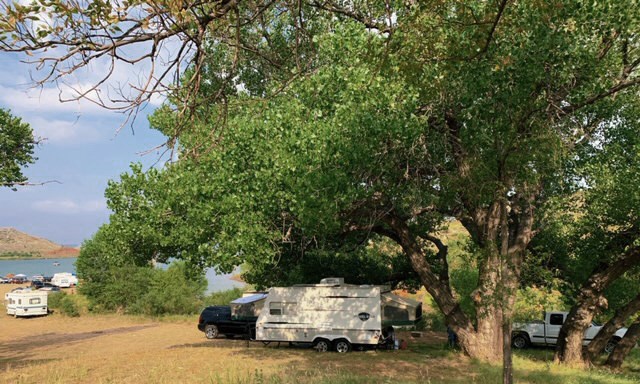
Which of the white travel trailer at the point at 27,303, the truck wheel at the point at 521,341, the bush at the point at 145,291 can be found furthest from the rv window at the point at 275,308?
the white travel trailer at the point at 27,303

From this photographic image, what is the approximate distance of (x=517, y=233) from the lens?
17.4 metres

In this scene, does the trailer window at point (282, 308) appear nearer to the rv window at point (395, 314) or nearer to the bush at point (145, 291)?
the rv window at point (395, 314)

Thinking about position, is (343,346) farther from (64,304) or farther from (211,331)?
(64,304)

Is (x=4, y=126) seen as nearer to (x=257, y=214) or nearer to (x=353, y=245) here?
(x=257, y=214)

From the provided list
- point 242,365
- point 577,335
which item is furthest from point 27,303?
point 577,335

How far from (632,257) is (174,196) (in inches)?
610

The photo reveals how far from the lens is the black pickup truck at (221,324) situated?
25.6 m

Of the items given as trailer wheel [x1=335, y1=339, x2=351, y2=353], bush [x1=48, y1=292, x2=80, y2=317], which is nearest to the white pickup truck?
trailer wheel [x1=335, y1=339, x2=351, y2=353]

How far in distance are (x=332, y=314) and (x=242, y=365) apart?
20.9ft

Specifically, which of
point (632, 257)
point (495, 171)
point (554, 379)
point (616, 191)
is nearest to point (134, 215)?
point (495, 171)

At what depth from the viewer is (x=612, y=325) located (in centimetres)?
1823

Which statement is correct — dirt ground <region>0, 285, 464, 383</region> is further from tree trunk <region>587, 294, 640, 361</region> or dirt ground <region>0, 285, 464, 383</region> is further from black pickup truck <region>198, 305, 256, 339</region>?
tree trunk <region>587, 294, 640, 361</region>

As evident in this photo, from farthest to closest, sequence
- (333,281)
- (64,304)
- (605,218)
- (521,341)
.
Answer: (64,304), (521,341), (333,281), (605,218)

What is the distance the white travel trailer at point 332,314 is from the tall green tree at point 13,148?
1137 cm
